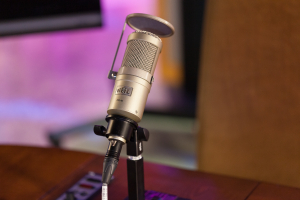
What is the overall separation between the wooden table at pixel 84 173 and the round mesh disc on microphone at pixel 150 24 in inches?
14.1

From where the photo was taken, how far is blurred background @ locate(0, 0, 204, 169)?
2182 mm

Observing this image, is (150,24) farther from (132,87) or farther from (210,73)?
(210,73)

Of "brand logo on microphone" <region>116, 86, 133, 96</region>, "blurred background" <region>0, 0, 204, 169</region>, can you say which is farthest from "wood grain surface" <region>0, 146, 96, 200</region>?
"blurred background" <region>0, 0, 204, 169</region>

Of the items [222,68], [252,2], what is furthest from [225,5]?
[222,68]

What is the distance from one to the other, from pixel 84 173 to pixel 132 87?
391mm

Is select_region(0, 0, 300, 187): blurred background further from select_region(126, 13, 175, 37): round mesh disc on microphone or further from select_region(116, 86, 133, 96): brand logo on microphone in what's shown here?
select_region(116, 86, 133, 96): brand logo on microphone

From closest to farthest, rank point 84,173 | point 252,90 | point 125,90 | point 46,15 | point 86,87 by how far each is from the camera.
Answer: point 125,90
point 84,173
point 252,90
point 46,15
point 86,87

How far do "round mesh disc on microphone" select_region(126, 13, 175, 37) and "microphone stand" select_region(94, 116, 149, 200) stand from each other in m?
0.18

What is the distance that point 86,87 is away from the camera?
252 centimetres

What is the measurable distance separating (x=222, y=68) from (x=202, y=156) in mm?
310

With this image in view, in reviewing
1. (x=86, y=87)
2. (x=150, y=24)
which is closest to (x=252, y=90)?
(x=150, y=24)

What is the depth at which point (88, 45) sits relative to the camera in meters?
2.42

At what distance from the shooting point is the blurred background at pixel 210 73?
950mm

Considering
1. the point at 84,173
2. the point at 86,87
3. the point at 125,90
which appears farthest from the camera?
the point at 86,87
